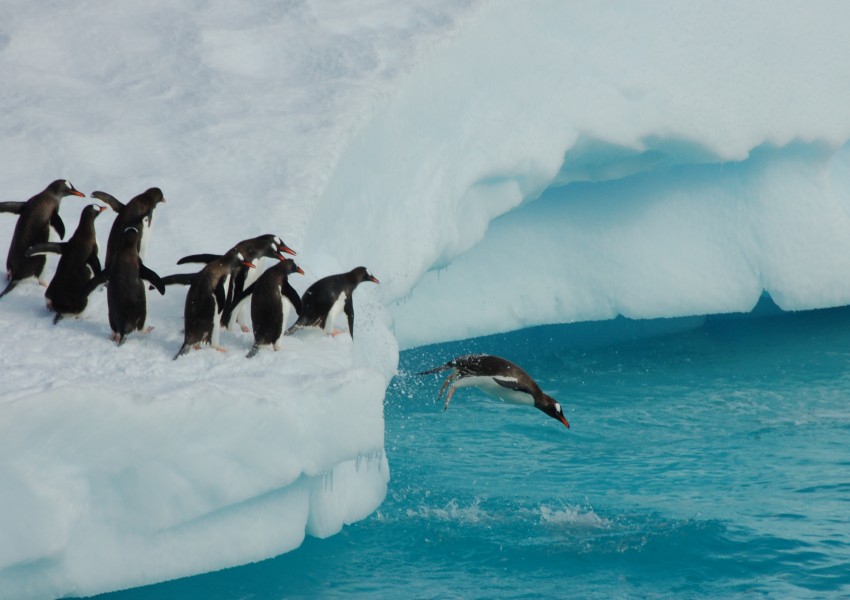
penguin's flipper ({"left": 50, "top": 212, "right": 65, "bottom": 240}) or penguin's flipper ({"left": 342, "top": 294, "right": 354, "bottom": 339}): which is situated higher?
penguin's flipper ({"left": 50, "top": 212, "right": 65, "bottom": 240})

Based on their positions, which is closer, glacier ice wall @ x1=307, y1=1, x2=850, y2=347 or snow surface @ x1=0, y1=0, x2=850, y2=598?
snow surface @ x1=0, y1=0, x2=850, y2=598

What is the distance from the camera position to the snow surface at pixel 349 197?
14.7ft

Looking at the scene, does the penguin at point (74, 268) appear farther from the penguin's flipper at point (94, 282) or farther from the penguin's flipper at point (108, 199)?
the penguin's flipper at point (108, 199)

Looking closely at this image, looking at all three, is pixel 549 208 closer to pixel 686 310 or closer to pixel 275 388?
pixel 686 310

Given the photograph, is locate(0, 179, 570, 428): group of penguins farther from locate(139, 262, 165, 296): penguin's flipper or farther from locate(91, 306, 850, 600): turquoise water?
locate(91, 306, 850, 600): turquoise water

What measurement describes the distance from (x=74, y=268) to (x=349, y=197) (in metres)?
2.12

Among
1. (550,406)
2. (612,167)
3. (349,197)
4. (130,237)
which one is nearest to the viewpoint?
(130,237)

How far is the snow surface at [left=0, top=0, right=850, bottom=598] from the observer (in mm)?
4492

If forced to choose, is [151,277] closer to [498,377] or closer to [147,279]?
[147,279]

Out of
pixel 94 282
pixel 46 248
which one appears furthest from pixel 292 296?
pixel 46 248

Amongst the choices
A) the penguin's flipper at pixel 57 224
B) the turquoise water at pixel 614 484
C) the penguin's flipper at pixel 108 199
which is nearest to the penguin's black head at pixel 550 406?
the turquoise water at pixel 614 484

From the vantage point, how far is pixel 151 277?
554cm

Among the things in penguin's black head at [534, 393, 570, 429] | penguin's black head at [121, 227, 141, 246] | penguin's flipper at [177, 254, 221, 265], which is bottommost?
penguin's black head at [534, 393, 570, 429]

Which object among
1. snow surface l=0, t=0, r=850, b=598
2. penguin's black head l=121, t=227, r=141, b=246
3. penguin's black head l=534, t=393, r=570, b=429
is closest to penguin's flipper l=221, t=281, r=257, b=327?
snow surface l=0, t=0, r=850, b=598
